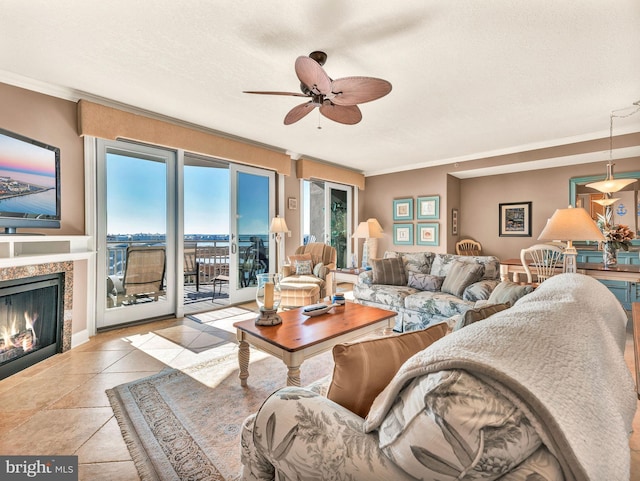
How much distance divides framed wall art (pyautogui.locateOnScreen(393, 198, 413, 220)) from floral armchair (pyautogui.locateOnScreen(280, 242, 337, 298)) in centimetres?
221

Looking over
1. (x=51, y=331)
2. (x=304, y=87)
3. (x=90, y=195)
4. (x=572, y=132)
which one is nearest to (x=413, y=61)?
(x=304, y=87)

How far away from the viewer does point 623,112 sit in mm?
3395

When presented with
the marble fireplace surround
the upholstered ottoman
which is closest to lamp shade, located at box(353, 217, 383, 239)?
the upholstered ottoman

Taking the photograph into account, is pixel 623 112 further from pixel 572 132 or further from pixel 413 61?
pixel 413 61

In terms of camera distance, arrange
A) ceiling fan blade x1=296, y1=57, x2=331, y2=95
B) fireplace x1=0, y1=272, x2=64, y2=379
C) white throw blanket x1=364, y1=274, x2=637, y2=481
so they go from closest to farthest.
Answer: white throw blanket x1=364, y1=274, x2=637, y2=481 < ceiling fan blade x1=296, y1=57, x2=331, y2=95 < fireplace x1=0, y1=272, x2=64, y2=379

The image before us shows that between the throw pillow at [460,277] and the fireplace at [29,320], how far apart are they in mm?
3796

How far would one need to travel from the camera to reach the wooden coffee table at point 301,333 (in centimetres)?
182

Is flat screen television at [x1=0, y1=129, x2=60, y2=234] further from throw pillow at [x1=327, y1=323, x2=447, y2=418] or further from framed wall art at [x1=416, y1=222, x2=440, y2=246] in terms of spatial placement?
framed wall art at [x1=416, y1=222, x2=440, y2=246]

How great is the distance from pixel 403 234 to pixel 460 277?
314 centimetres

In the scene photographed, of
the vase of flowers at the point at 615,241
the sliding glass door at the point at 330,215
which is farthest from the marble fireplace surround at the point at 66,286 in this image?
the vase of flowers at the point at 615,241

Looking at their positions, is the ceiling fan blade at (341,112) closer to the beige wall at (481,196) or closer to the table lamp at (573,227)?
the table lamp at (573,227)

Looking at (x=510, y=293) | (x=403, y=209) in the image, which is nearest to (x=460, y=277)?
(x=510, y=293)

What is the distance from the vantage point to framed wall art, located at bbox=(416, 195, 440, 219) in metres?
5.75

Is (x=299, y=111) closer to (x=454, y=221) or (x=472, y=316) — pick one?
(x=472, y=316)
